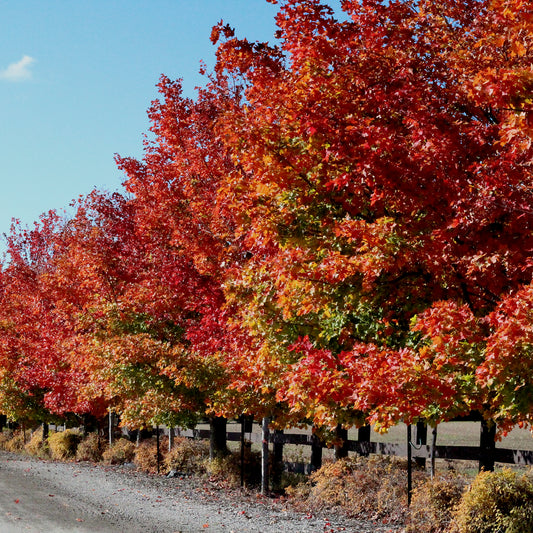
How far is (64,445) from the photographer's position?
29828mm

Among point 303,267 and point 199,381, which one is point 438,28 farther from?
point 199,381

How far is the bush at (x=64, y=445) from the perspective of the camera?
1172 inches

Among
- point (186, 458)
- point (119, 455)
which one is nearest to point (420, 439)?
point (186, 458)

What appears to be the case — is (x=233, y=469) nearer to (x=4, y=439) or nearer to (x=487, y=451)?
(x=487, y=451)

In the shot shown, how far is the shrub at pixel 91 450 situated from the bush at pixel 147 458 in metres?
3.42

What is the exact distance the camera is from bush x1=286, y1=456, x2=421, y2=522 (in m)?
14.6

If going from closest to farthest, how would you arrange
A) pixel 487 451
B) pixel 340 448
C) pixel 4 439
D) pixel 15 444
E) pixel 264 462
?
1. pixel 487 451
2. pixel 340 448
3. pixel 264 462
4. pixel 15 444
5. pixel 4 439

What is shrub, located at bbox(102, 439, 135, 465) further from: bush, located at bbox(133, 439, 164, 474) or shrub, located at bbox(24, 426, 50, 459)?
shrub, located at bbox(24, 426, 50, 459)

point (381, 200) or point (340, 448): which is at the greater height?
point (381, 200)

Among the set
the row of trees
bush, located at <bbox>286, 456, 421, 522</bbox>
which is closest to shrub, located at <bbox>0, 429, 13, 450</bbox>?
bush, located at <bbox>286, 456, 421, 522</bbox>

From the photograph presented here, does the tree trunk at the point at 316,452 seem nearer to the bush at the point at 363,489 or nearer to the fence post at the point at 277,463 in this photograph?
the fence post at the point at 277,463

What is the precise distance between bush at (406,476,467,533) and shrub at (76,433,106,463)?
17955mm

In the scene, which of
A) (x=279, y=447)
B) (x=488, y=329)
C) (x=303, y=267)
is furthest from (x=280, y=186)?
(x=279, y=447)

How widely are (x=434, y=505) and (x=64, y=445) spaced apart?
20841mm
